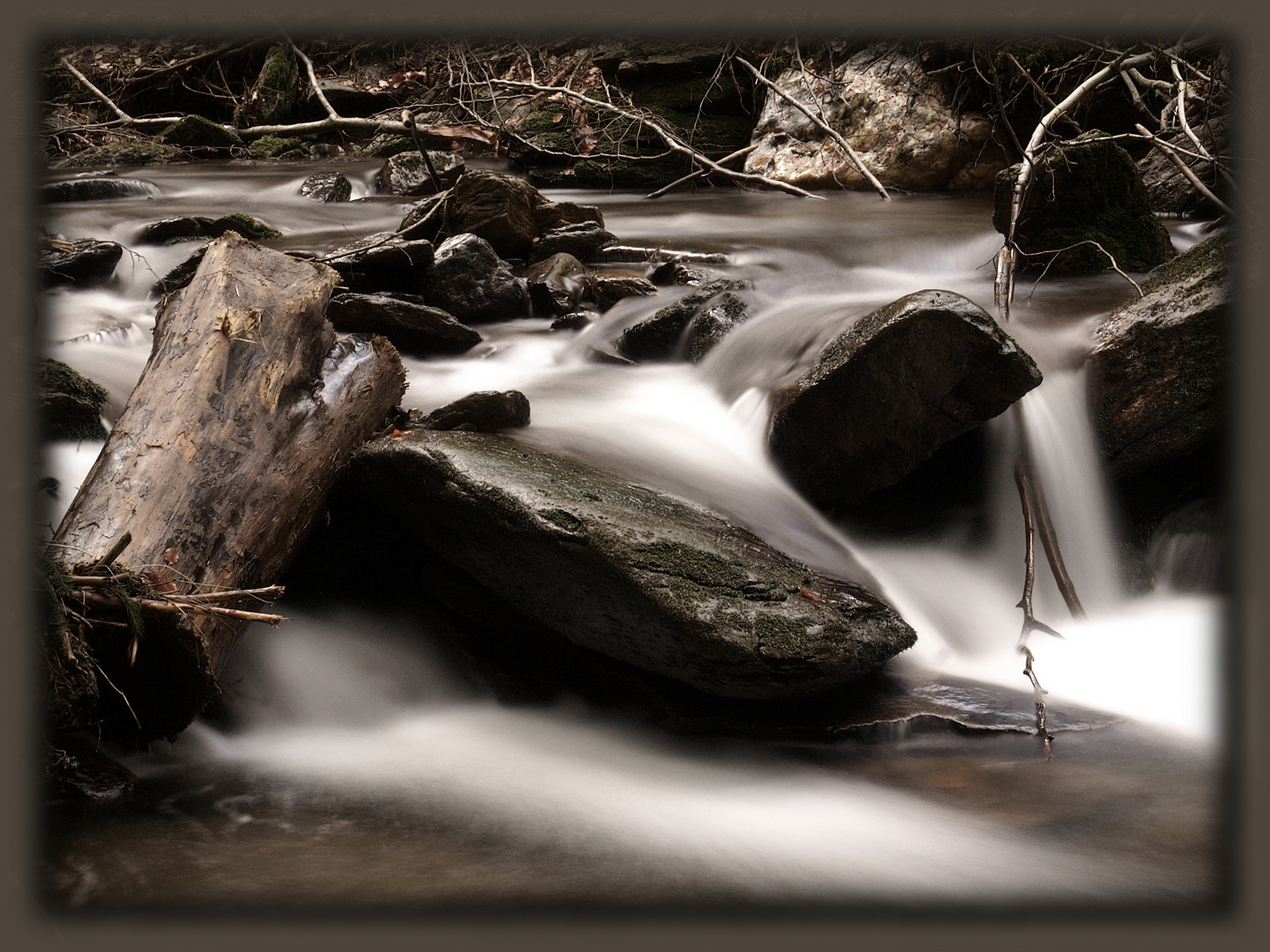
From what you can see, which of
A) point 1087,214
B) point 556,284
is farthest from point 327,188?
point 1087,214

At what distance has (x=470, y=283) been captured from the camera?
554 cm

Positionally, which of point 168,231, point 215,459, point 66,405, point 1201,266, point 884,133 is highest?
point 884,133

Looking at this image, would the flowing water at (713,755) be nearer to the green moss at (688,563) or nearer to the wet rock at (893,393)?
the wet rock at (893,393)

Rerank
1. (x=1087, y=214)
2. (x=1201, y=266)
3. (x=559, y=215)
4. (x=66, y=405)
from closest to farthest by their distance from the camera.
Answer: (x=66, y=405) < (x=1201, y=266) < (x=1087, y=214) < (x=559, y=215)

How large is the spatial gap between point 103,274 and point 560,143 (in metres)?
6.58

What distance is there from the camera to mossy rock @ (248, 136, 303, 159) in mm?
11898

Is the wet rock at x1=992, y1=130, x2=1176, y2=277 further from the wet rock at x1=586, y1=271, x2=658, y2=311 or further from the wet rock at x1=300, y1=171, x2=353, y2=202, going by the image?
the wet rock at x1=300, y1=171, x2=353, y2=202

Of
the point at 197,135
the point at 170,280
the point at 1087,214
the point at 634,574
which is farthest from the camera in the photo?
the point at 197,135

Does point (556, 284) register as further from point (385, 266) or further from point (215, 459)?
point (215, 459)

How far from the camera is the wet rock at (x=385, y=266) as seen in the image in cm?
531

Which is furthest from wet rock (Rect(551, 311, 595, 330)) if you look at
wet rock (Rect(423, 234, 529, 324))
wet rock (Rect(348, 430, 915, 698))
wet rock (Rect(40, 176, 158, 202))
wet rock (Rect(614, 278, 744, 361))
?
wet rock (Rect(40, 176, 158, 202))

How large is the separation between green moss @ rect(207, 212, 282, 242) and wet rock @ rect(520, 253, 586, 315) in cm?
233

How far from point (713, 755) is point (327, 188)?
8.08m

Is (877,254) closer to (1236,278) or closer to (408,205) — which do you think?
(1236,278)
